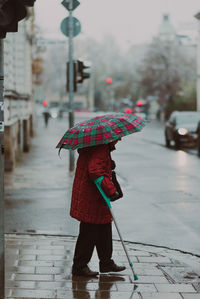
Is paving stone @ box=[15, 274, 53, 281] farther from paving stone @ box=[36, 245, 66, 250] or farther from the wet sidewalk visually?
paving stone @ box=[36, 245, 66, 250]

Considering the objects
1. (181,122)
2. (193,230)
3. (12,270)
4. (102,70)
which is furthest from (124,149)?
(102,70)

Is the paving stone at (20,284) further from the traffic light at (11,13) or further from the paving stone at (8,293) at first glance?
the traffic light at (11,13)

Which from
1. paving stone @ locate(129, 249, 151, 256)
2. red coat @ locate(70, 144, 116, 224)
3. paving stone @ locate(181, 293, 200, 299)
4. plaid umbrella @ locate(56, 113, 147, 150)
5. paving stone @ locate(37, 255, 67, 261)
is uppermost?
plaid umbrella @ locate(56, 113, 147, 150)

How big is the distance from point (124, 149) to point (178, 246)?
769 inches

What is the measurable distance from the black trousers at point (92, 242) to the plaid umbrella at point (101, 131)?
32.0 inches

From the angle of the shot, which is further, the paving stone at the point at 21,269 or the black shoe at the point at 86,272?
the paving stone at the point at 21,269

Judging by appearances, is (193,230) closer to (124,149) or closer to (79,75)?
(79,75)

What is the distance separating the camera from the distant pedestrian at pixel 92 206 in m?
5.99

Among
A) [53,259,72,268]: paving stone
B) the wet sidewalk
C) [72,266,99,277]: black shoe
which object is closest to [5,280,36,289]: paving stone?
the wet sidewalk

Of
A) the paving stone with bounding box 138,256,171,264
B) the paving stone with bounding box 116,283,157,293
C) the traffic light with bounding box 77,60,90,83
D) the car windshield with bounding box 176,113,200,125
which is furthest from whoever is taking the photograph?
the car windshield with bounding box 176,113,200,125

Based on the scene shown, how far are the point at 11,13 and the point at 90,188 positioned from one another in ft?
6.28

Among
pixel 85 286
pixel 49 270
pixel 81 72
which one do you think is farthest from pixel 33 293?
pixel 81 72

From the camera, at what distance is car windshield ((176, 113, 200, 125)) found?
97.1ft

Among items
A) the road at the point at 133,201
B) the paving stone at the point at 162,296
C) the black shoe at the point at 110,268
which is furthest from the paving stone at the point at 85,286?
the road at the point at 133,201
